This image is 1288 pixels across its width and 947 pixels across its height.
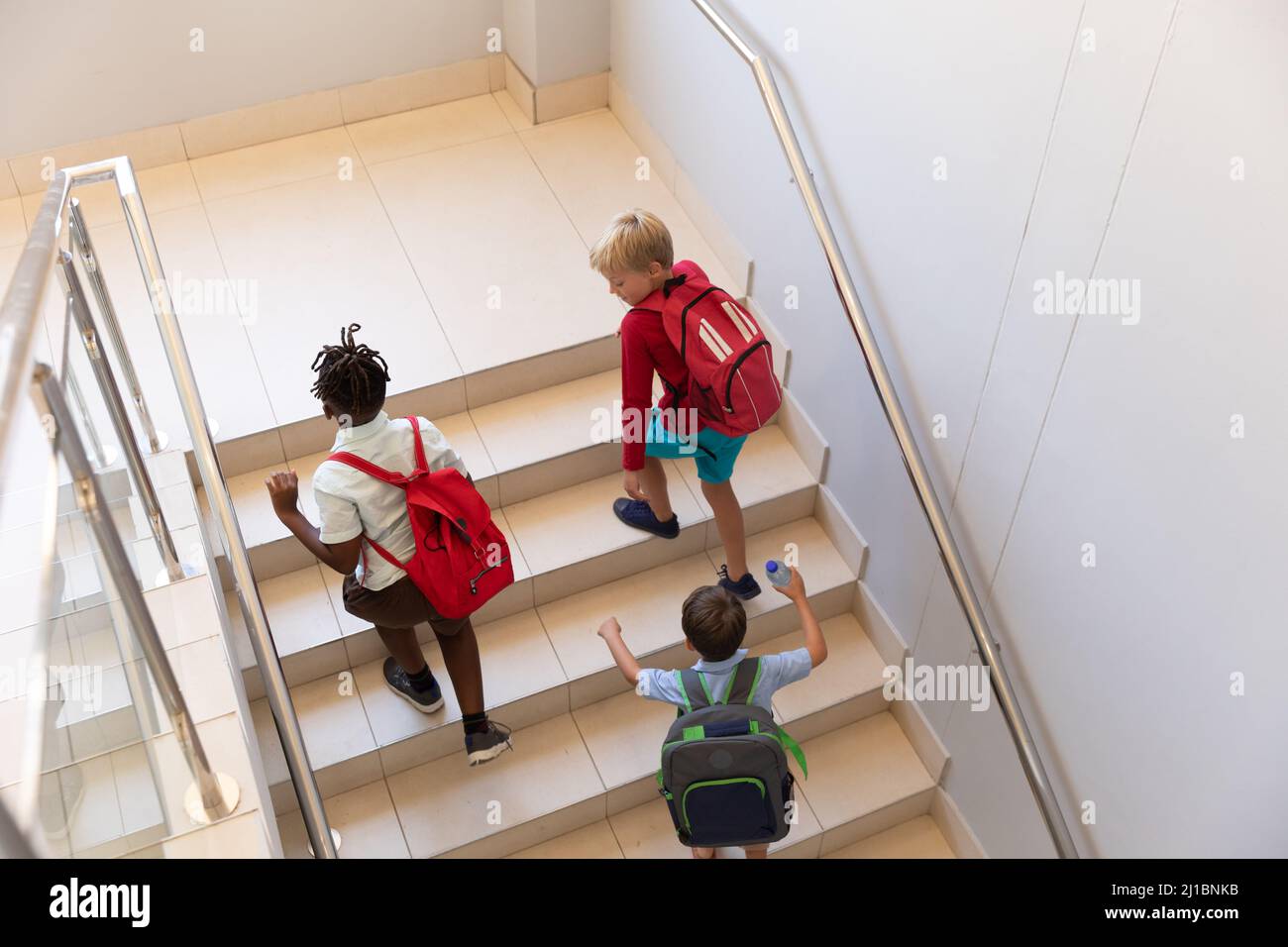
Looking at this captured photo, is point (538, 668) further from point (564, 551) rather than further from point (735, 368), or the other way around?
point (735, 368)

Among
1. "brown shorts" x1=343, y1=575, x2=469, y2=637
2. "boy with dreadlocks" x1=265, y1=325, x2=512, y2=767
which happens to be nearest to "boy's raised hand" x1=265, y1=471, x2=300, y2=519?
"boy with dreadlocks" x1=265, y1=325, x2=512, y2=767

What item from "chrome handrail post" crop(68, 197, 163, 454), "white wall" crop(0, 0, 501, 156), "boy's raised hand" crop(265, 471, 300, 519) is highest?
"white wall" crop(0, 0, 501, 156)

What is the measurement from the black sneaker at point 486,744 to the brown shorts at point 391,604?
55 cm

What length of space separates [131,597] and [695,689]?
166 cm

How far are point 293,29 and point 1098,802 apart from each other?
486 centimetres

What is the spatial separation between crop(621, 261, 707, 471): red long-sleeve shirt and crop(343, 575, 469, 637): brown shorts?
2.95ft

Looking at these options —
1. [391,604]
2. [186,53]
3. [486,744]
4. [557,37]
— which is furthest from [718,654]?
[186,53]

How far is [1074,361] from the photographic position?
3389 millimetres

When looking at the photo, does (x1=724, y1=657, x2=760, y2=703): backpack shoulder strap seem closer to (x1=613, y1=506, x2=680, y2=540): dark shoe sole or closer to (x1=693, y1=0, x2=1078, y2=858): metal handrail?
(x1=693, y1=0, x2=1078, y2=858): metal handrail

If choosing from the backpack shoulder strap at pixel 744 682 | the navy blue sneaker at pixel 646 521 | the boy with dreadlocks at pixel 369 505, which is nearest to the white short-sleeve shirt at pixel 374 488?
the boy with dreadlocks at pixel 369 505

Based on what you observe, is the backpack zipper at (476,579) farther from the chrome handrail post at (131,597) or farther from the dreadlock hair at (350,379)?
the chrome handrail post at (131,597)

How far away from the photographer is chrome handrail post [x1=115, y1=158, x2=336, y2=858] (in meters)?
3.21

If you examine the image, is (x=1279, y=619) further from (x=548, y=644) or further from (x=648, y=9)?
(x=648, y=9)

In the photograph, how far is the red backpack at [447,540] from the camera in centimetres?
349
